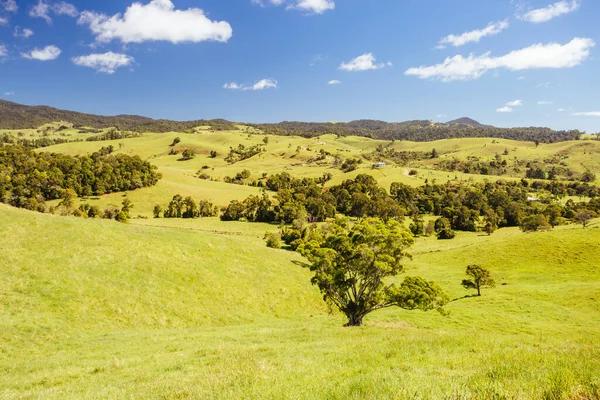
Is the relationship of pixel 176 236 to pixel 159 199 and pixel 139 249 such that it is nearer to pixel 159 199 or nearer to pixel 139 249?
pixel 139 249

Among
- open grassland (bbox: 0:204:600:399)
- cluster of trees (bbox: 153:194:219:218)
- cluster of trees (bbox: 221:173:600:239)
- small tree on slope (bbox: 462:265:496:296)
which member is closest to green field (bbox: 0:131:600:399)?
open grassland (bbox: 0:204:600:399)

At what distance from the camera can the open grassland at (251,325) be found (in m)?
8.09

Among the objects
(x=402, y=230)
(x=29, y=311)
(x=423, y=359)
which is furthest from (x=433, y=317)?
(x=29, y=311)

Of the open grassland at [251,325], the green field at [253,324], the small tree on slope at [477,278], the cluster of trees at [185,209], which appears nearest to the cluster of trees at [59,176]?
the cluster of trees at [185,209]

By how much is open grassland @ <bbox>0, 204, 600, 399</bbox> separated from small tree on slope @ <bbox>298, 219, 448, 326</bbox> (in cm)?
268

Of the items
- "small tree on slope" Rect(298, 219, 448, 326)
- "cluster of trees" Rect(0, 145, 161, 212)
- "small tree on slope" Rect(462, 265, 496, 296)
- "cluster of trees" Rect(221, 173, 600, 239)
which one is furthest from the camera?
"cluster of trees" Rect(221, 173, 600, 239)

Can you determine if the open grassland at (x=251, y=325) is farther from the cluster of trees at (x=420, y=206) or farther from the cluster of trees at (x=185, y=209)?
the cluster of trees at (x=185, y=209)

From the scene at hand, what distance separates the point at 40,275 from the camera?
32.1 metres

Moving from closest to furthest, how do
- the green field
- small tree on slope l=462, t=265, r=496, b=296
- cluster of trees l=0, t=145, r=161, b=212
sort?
the green field
small tree on slope l=462, t=265, r=496, b=296
cluster of trees l=0, t=145, r=161, b=212

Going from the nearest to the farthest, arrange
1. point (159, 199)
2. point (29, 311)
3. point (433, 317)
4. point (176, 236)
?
point (29, 311)
point (433, 317)
point (176, 236)
point (159, 199)

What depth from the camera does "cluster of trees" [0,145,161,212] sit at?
118 metres

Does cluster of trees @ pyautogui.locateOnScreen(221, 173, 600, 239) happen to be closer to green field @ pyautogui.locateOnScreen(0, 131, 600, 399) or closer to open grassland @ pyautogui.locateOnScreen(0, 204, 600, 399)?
open grassland @ pyautogui.locateOnScreen(0, 204, 600, 399)

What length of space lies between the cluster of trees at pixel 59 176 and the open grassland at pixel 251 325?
9455cm

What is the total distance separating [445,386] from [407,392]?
111 centimetres
